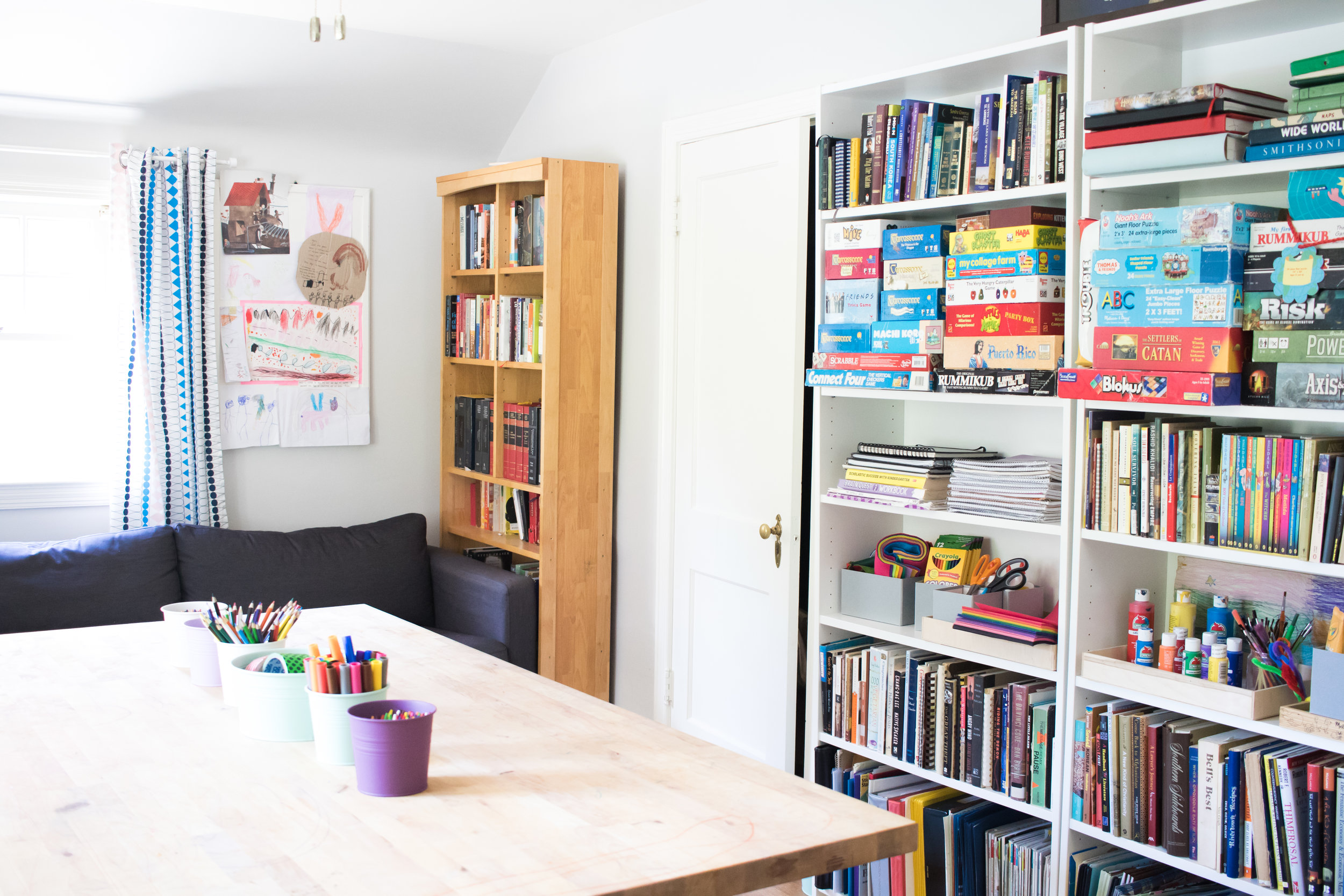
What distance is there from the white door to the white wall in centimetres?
14

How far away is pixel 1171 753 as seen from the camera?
88.4 inches

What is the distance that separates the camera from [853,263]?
2.87m

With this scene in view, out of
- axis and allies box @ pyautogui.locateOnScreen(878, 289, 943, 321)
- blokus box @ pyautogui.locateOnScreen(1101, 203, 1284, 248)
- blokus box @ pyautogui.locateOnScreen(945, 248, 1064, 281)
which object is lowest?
axis and allies box @ pyautogui.locateOnScreen(878, 289, 943, 321)

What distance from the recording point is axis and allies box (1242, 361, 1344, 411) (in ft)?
6.50

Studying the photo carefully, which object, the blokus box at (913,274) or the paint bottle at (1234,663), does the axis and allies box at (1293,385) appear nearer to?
the paint bottle at (1234,663)

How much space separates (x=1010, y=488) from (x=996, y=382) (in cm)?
25

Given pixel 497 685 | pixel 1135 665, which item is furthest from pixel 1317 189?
pixel 497 685

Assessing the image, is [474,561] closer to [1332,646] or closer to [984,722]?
[984,722]

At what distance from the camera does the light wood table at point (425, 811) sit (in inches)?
48.7

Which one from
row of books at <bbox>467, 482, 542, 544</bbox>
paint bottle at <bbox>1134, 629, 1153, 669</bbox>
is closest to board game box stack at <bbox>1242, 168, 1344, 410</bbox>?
paint bottle at <bbox>1134, 629, 1153, 669</bbox>

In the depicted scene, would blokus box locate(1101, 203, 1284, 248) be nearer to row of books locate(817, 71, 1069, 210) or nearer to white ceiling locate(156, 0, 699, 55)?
row of books locate(817, 71, 1069, 210)

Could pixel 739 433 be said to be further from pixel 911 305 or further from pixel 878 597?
pixel 911 305

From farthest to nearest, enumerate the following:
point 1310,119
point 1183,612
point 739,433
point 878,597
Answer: point 739,433 → point 878,597 → point 1183,612 → point 1310,119

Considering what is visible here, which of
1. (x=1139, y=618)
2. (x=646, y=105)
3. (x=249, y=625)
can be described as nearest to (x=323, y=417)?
(x=646, y=105)
